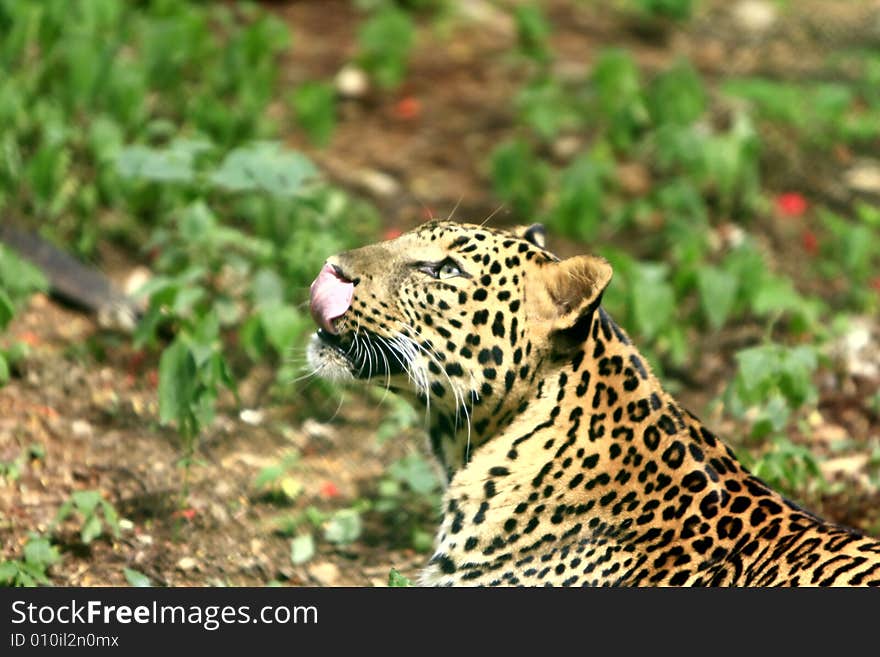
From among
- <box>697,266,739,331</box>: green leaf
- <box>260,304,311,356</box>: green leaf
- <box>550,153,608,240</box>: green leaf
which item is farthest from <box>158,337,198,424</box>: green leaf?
<box>550,153,608,240</box>: green leaf

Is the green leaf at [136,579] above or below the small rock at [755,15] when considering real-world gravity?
below

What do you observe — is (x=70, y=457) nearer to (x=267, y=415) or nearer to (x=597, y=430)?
(x=267, y=415)

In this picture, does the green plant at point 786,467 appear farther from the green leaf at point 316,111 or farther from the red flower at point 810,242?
the green leaf at point 316,111

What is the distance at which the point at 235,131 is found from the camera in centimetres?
1005

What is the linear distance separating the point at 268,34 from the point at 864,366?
4820 mm

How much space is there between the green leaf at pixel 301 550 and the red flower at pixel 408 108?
5.66 m

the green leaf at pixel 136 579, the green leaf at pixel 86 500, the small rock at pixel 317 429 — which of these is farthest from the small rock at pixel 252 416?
the green leaf at pixel 136 579

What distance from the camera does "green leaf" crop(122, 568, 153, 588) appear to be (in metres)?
6.48

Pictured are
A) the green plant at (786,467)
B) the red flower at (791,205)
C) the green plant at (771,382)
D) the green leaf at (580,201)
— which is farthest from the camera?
the red flower at (791,205)

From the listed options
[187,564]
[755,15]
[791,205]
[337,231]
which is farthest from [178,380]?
[755,15]

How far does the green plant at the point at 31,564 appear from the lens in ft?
20.1

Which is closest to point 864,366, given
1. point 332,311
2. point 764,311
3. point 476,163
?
point 764,311

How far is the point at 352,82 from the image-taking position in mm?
12492

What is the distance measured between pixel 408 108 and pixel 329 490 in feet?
17.0
